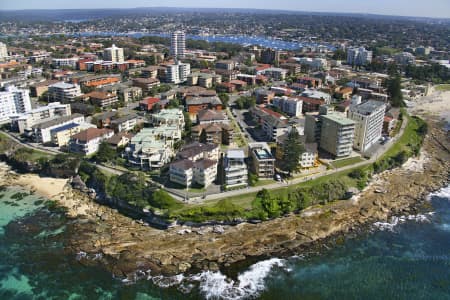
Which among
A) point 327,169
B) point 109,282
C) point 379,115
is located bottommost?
point 109,282

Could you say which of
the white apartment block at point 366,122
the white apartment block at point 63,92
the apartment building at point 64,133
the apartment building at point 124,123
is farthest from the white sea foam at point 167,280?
the white apartment block at point 63,92

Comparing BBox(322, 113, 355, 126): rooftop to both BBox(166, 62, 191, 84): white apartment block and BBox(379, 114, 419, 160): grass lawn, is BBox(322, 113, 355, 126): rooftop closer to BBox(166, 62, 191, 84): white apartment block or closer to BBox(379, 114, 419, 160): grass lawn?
BBox(379, 114, 419, 160): grass lawn

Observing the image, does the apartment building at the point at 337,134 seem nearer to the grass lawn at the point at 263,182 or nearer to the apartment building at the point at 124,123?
the grass lawn at the point at 263,182

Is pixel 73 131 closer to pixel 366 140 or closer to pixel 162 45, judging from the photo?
pixel 366 140

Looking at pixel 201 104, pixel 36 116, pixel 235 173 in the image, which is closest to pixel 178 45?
pixel 201 104

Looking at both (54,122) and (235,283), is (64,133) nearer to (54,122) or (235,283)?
(54,122)

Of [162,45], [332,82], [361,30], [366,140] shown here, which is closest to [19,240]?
[366,140]
